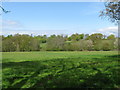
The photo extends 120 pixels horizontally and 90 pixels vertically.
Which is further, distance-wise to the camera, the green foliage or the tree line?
the green foliage

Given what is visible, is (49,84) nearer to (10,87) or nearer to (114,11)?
(10,87)

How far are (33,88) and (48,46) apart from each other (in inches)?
2089

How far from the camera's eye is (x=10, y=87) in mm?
4746

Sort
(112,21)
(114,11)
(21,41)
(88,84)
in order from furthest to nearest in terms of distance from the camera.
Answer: (21,41), (112,21), (114,11), (88,84)

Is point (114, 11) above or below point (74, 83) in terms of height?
above

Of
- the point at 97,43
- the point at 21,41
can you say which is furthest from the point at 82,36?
the point at 21,41

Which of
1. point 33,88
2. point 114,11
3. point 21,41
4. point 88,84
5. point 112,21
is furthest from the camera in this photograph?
point 21,41

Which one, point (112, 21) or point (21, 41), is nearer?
point (112, 21)

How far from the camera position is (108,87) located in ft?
15.4

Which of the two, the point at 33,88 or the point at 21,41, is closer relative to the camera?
the point at 33,88

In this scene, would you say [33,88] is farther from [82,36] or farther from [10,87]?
[82,36]

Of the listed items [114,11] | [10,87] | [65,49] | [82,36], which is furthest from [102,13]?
[82,36]

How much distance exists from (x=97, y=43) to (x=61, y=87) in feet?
185

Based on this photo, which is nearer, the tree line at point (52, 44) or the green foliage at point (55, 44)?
the tree line at point (52, 44)
